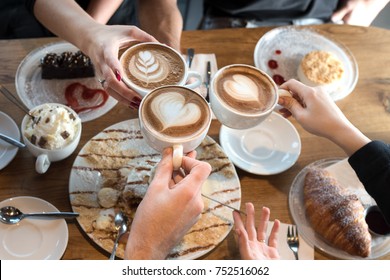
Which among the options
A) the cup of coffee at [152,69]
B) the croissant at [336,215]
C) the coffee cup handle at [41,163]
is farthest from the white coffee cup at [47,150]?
the croissant at [336,215]

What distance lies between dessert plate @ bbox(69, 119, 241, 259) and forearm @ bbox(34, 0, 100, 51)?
392 mm

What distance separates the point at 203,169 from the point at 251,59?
1.02 m

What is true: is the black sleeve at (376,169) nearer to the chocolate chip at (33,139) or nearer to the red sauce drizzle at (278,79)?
the red sauce drizzle at (278,79)

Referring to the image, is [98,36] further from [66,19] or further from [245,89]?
[245,89]

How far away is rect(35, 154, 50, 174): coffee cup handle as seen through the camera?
1395mm

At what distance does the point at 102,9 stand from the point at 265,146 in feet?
3.48

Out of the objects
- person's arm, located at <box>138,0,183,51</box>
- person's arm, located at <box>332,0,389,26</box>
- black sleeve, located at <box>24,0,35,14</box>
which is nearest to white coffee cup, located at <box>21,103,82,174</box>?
black sleeve, located at <box>24,0,35,14</box>

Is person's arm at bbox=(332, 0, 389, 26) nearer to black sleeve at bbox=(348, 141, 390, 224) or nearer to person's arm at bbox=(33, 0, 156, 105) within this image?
black sleeve at bbox=(348, 141, 390, 224)

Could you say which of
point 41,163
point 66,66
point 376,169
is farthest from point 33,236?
point 376,169

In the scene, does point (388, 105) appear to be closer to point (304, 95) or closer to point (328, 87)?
point (328, 87)

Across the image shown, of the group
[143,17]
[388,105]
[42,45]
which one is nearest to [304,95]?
[388,105]

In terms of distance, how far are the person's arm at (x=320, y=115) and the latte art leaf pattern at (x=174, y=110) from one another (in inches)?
14.0

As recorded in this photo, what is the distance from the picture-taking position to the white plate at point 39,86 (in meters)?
1.68

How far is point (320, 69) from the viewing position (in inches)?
74.5
